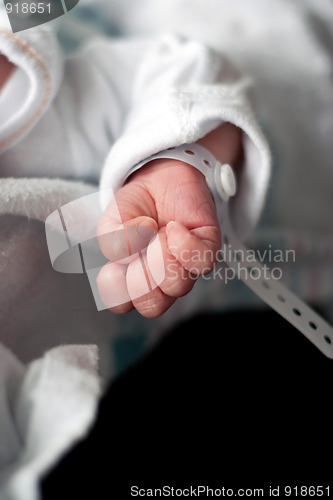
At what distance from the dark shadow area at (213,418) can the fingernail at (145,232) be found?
79mm

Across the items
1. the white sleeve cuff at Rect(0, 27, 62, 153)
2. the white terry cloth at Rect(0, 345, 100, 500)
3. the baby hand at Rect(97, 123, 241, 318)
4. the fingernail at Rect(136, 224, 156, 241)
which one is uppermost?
the white sleeve cuff at Rect(0, 27, 62, 153)

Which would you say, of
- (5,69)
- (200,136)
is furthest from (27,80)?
(200,136)

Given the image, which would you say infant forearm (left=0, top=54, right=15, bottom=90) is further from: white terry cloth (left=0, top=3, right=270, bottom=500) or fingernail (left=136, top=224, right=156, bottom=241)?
fingernail (left=136, top=224, right=156, bottom=241)

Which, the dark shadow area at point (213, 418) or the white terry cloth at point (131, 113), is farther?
the white terry cloth at point (131, 113)

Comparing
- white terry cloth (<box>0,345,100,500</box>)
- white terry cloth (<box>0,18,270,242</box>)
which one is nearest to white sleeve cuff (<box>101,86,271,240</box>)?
white terry cloth (<box>0,18,270,242</box>)

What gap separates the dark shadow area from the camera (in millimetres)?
237

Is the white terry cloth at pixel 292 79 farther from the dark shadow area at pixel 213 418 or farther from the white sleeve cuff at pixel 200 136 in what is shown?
the dark shadow area at pixel 213 418

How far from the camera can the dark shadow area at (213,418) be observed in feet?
0.78

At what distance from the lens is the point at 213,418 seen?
0.89ft

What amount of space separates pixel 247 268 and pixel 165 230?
0.29 feet

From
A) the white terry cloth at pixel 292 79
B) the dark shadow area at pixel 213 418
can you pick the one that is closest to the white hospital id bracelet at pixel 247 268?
the dark shadow area at pixel 213 418

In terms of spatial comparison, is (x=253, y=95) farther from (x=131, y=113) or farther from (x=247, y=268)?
(x=247, y=268)

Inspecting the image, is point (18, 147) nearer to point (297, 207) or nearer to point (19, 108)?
point (19, 108)

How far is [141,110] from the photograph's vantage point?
1.50ft
